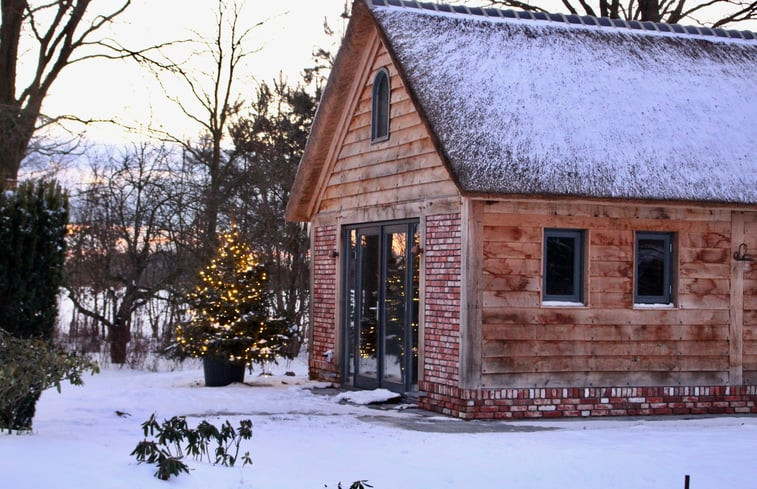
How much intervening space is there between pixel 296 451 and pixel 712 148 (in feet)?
23.2

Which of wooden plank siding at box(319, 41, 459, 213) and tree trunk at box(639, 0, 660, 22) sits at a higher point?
tree trunk at box(639, 0, 660, 22)

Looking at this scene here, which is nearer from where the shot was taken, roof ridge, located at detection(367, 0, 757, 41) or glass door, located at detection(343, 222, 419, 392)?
glass door, located at detection(343, 222, 419, 392)

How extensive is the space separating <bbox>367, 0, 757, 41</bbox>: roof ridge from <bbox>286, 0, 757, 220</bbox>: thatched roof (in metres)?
0.04

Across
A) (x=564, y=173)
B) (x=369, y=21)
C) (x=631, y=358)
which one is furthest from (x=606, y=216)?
(x=369, y=21)

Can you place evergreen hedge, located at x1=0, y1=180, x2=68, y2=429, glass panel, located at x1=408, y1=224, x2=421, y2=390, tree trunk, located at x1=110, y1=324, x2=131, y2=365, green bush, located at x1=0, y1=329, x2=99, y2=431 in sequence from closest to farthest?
green bush, located at x1=0, y1=329, x2=99, y2=431
evergreen hedge, located at x1=0, y1=180, x2=68, y2=429
glass panel, located at x1=408, y1=224, x2=421, y2=390
tree trunk, located at x1=110, y1=324, x2=131, y2=365

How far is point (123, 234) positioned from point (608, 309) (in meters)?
14.6

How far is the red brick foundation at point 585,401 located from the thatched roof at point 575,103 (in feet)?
7.88

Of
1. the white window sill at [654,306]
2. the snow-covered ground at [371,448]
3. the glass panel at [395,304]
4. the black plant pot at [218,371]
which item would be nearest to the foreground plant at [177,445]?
the snow-covered ground at [371,448]

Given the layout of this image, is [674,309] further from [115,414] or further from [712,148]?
[115,414]

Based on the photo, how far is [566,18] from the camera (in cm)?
1535

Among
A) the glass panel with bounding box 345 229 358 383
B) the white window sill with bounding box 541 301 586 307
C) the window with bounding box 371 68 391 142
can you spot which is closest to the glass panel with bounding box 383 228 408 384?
the glass panel with bounding box 345 229 358 383

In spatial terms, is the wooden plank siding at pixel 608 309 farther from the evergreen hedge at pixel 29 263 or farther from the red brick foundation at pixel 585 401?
the evergreen hedge at pixel 29 263

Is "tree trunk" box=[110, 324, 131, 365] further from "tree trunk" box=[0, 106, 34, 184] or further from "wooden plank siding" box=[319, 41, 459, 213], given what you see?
"wooden plank siding" box=[319, 41, 459, 213]

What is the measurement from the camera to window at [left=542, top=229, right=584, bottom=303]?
41.5ft
